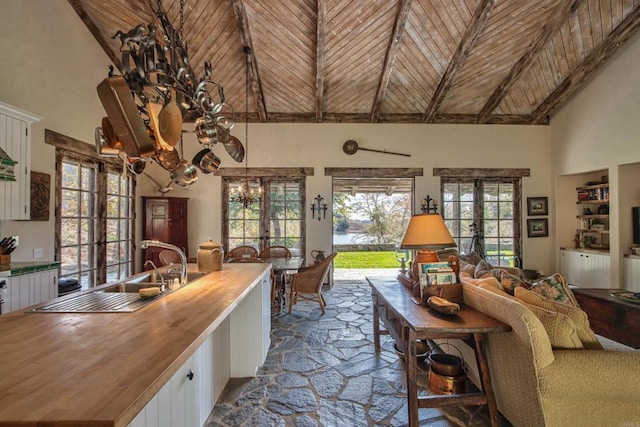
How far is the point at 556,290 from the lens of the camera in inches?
84.7

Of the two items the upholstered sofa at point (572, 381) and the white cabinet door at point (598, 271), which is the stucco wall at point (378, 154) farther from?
the upholstered sofa at point (572, 381)

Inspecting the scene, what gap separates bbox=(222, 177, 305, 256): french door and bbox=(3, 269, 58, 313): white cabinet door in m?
3.14

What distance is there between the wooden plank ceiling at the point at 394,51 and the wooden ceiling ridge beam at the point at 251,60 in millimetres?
19

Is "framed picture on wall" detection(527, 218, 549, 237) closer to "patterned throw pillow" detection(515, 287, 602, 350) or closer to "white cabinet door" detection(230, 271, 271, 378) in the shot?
"patterned throw pillow" detection(515, 287, 602, 350)

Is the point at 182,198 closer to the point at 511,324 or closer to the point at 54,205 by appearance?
the point at 54,205

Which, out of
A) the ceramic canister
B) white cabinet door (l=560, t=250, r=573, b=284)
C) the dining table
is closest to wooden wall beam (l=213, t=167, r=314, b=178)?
the dining table

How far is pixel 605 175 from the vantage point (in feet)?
18.0

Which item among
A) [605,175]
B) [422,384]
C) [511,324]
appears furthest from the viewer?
[605,175]

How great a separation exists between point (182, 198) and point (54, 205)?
211 centimetres

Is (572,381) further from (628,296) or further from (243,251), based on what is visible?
(243,251)

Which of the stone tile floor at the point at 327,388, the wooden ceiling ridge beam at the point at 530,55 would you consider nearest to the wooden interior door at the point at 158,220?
the stone tile floor at the point at 327,388

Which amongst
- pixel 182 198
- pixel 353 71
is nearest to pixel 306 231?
pixel 182 198

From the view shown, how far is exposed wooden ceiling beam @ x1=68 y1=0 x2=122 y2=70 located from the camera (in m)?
4.06

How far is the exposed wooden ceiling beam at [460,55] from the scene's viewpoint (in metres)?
4.01
